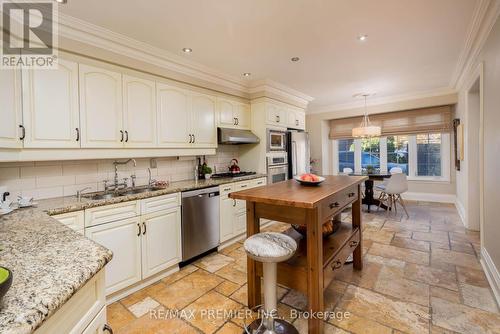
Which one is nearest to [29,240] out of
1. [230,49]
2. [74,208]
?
[74,208]

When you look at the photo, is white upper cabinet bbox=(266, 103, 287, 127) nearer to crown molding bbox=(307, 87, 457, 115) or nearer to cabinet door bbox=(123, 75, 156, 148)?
cabinet door bbox=(123, 75, 156, 148)

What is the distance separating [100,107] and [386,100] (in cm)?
578

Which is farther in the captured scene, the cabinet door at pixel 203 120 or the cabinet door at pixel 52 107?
the cabinet door at pixel 203 120

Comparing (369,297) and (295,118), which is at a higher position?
(295,118)

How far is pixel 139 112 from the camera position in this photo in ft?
8.79

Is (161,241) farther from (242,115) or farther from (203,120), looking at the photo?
(242,115)

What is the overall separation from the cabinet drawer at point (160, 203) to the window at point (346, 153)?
5465mm

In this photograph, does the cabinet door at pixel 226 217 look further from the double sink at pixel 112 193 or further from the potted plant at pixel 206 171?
the double sink at pixel 112 193

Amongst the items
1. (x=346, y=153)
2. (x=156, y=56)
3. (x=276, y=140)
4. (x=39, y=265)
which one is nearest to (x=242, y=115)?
(x=276, y=140)

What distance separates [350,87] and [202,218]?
376 cm

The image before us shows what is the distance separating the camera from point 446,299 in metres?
2.07

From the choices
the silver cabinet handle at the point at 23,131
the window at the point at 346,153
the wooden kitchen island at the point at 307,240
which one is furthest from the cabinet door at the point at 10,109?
the window at the point at 346,153

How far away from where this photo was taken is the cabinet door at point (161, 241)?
2.40 metres

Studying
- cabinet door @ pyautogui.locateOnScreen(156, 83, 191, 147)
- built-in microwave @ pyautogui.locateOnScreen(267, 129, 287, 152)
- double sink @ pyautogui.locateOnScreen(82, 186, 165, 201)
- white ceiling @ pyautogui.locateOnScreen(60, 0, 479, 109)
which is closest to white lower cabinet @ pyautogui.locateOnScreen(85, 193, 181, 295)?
double sink @ pyautogui.locateOnScreen(82, 186, 165, 201)
